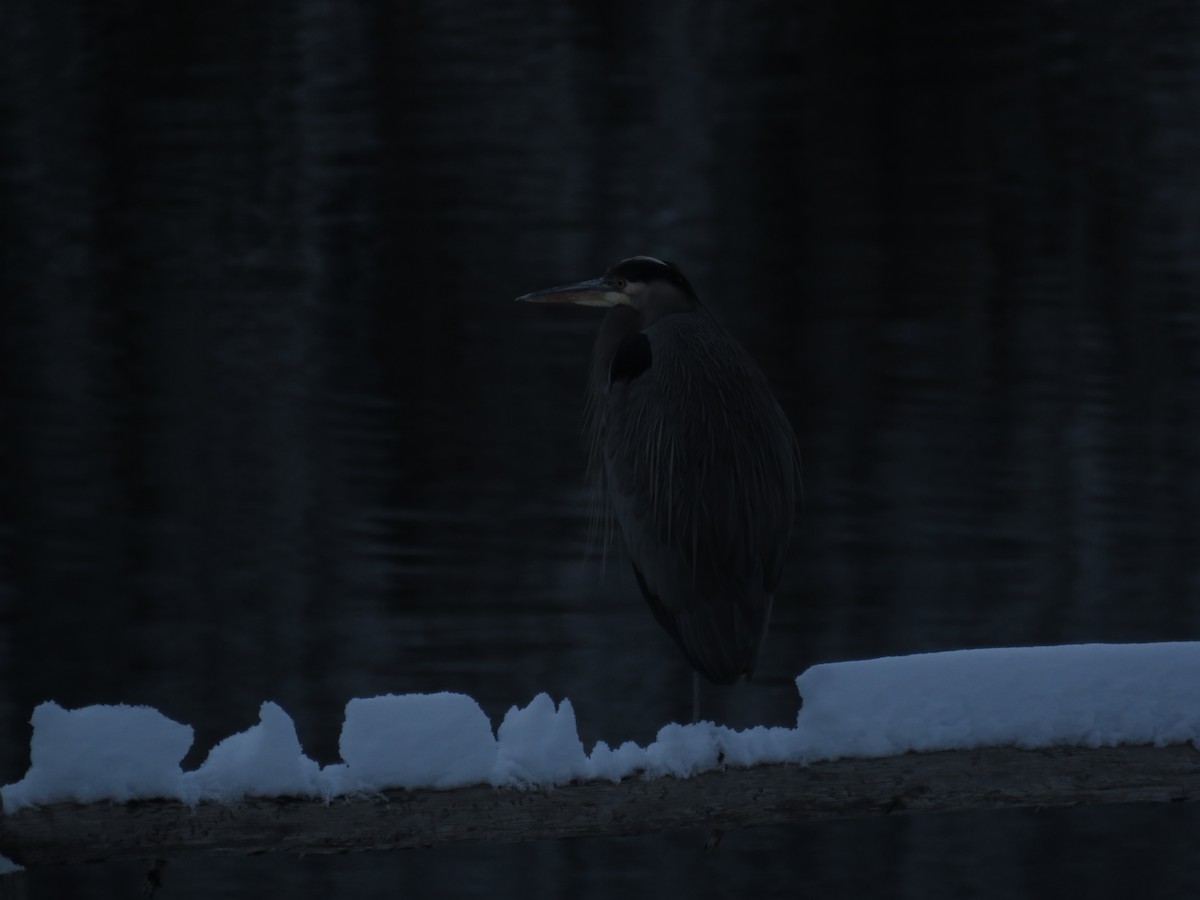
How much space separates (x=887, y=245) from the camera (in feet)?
46.9

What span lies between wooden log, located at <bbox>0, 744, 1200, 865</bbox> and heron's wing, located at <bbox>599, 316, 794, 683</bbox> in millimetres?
584

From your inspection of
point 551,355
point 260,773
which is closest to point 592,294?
point 260,773

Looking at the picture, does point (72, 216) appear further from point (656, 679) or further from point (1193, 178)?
point (1193, 178)

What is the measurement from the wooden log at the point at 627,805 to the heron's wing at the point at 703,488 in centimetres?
58

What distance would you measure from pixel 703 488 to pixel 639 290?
0.64 meters

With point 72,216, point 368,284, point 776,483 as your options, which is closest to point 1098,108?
point 368,284

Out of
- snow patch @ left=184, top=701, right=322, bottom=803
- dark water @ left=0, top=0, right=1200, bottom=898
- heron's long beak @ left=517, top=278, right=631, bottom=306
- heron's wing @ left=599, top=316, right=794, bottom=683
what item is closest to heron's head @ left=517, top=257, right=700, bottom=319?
heron's long beak @ left=517, top=278, right=631, bottom=306

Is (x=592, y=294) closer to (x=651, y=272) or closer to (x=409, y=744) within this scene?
(x=651, y=272)

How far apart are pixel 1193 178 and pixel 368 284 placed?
27.2ft

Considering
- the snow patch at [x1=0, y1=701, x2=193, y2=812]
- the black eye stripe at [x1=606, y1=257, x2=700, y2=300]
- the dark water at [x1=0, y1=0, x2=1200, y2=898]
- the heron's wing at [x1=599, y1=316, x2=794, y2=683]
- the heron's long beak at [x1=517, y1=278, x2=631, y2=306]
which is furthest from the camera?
the dark water at [x1=0, y1=0, x2=1200, y2=898]

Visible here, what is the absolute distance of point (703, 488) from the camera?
9.36 feet

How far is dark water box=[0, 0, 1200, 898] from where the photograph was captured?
25.6ft

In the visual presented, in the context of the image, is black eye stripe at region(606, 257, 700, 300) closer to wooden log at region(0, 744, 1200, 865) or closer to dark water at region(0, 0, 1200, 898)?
wooden log at region(0, 744, 1200, 865)

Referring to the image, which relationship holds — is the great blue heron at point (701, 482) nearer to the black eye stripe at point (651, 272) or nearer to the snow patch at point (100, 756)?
the black eye stripe at point (651, 272)
